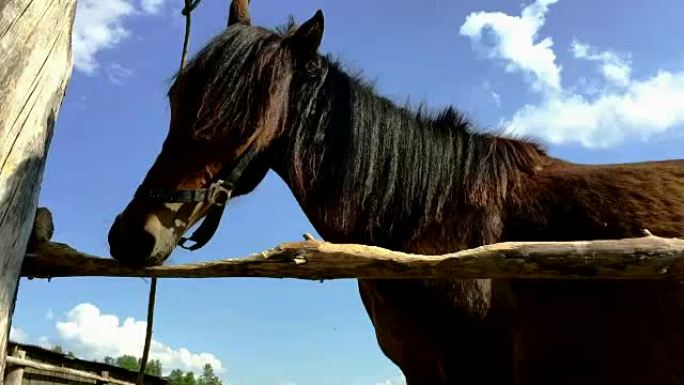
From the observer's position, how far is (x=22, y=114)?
101 inches

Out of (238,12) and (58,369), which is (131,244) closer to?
(238,12)

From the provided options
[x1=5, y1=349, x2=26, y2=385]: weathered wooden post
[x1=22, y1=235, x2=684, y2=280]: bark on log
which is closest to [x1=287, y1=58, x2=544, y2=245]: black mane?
[x1=22, y1=235, x2=684, y2=280]: bark on log

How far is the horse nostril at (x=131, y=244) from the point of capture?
3.03m

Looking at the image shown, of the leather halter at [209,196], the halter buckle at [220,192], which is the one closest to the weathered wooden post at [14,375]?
the leather halter at [209,196]

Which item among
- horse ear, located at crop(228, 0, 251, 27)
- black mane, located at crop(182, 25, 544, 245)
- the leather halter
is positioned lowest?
the leather halter

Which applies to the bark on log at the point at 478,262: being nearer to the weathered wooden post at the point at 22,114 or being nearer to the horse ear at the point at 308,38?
the weathered wooden post at the point at 22,114

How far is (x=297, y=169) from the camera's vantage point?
3721 millimetres

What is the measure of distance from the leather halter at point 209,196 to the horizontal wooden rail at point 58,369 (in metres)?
4.50

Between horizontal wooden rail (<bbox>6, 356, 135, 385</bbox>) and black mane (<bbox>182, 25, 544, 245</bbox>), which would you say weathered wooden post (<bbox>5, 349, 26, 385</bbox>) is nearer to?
horizontal wooden rail (<bbox>6, 356, 135, 385</bbox>)

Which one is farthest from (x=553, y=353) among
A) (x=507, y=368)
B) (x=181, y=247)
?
(x=181, y=247)

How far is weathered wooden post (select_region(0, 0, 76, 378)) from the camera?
97.6 inches

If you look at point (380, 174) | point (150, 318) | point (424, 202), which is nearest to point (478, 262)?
point (424, 202)

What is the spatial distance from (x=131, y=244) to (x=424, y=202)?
1593 millimetres

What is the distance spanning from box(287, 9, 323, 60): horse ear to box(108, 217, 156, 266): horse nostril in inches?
56.0
